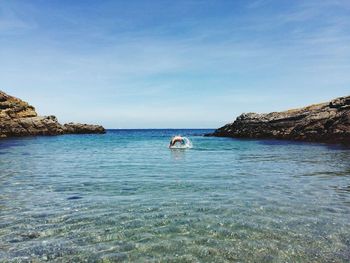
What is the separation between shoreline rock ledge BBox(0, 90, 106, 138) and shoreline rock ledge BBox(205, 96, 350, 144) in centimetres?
5569

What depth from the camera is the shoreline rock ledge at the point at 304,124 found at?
195 ft

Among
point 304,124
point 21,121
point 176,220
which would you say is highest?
point 21,121

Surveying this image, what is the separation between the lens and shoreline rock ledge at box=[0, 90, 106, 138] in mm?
94406

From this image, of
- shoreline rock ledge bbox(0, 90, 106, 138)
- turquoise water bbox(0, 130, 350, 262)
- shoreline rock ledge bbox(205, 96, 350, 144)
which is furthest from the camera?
shoreline rock ledge bbox(0, 90, 106, 138)

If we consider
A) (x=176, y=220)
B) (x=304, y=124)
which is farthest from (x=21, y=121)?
(x=176, y=220)

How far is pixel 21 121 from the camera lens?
9994 cm

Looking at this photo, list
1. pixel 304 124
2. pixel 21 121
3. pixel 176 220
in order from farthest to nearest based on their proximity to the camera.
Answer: pixel 21 121
pixel 304 124
pixel 176 220

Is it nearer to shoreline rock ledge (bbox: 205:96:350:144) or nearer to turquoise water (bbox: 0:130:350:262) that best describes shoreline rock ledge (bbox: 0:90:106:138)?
shoreline rock ledge (bbox: 205:96:350:144)

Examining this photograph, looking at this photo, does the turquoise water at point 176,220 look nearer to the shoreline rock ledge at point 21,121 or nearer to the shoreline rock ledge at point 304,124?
the shoreline rock ledge at point 304,124

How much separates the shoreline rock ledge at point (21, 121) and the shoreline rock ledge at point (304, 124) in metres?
55.7

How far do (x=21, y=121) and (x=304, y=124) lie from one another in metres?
74.8

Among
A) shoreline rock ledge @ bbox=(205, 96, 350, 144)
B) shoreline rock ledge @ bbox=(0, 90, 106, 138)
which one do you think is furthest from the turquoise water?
shoreline rock ledge @ bbox=(0, 90, 106, 138)

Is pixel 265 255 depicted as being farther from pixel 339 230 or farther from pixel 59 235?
pixel 59 235

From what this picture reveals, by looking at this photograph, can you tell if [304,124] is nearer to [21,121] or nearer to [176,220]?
[176,220]
